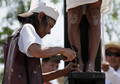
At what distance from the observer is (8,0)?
15336 millimetres

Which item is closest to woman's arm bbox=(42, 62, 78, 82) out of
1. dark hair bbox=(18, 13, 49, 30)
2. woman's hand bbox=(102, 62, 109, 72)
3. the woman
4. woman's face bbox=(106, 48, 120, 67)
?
the woman

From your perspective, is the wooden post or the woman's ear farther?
the wooden post

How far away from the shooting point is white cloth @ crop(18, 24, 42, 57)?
14.3 ft

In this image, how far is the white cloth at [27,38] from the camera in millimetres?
4355

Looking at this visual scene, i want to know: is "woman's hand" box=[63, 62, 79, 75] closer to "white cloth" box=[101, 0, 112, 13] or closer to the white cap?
the white cap

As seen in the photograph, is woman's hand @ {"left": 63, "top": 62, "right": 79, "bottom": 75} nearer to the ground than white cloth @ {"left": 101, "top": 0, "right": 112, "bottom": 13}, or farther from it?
nearer to the ground

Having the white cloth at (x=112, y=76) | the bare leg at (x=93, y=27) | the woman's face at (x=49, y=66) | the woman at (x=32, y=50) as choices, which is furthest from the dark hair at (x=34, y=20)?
the white cloth at (x=112, y=76)

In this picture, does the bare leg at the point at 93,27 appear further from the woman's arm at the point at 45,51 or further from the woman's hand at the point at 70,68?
the woman's arm at the point at 45,51

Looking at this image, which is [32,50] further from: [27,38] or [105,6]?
[105,6]

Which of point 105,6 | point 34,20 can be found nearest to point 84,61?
point 105,6

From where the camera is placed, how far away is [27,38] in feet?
14.4

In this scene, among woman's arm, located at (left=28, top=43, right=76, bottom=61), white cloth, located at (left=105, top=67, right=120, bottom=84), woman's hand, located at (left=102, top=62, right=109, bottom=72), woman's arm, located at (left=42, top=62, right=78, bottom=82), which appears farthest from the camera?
white cloth, located at (left=105, top=67, right=120, bottom=84)

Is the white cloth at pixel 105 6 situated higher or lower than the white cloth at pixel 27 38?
higher

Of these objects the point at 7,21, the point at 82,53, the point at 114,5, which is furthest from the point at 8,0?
the point at 82,53
